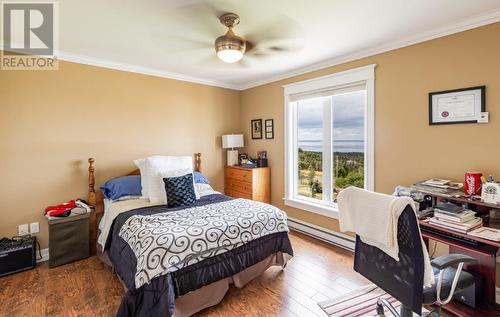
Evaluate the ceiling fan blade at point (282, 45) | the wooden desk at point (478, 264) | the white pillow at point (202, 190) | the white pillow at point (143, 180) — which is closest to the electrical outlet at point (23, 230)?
the white pillow at point (143, 180)

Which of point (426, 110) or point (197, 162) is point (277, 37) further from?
point (197, 162)

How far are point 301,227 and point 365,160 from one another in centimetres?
143

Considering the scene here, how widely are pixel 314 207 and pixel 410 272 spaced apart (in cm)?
215

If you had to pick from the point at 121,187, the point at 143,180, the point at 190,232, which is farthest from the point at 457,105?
the point at 121,187

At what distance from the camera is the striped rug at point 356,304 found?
2018 millimetres

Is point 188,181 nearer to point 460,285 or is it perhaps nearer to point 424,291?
point 424,291

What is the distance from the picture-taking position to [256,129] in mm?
4477

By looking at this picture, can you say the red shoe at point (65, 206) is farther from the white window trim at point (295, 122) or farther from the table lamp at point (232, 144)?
the white window trim at point (295, 122)

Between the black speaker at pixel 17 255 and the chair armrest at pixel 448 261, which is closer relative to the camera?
the chair armrest at pixel 448 261

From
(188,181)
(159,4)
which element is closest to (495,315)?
(188,181)

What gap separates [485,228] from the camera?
1912 millimetres

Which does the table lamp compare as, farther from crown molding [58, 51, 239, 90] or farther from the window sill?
the window sill

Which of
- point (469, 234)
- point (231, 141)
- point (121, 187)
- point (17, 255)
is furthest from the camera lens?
point (231, 141)

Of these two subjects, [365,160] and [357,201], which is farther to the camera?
[365,160]
